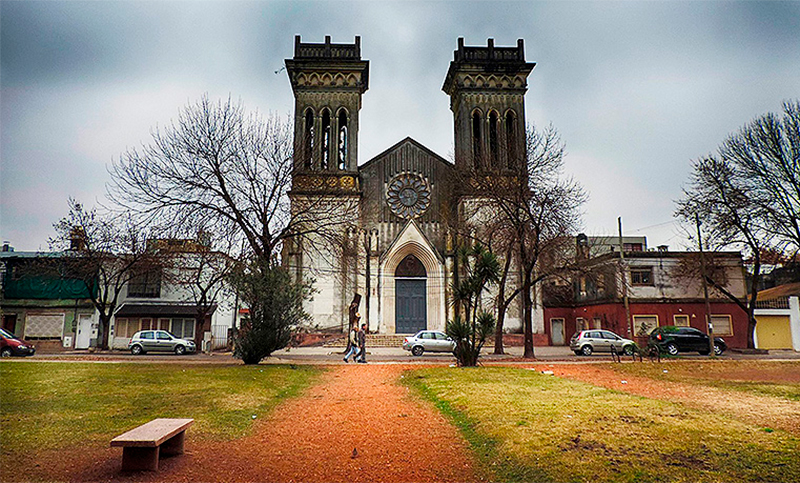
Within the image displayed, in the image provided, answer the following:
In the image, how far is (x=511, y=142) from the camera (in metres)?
31.6

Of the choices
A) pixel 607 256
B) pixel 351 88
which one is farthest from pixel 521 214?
pixel 351 88

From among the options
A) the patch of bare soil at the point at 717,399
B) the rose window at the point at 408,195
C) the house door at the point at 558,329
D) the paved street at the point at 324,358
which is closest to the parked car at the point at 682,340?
the paved street at the point at 324,358

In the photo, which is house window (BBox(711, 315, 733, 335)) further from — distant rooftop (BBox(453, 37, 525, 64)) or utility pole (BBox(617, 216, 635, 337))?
distant rooftop (BBox(453, 37, 525, 64))

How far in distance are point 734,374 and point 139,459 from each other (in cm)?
1672

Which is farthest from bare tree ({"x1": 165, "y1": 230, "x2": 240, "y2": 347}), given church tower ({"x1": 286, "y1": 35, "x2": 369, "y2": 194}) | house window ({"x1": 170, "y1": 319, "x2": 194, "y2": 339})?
church tower ({"x1": 286, "y1": 35, "x2": 369, "y2": 194})

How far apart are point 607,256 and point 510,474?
31.3 metres

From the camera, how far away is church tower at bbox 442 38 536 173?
122 ft

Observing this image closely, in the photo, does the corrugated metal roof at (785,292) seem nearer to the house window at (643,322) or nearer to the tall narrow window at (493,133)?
the house window at (643,322)

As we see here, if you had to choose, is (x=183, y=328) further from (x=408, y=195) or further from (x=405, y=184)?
(x=405, y=184)

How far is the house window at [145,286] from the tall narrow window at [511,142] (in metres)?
22.8

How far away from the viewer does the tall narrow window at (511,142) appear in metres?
25.7

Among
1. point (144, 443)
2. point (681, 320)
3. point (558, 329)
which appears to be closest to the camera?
point (144, 443)

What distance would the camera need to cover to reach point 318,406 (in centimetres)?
1017

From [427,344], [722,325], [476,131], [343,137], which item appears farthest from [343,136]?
[722,325]
